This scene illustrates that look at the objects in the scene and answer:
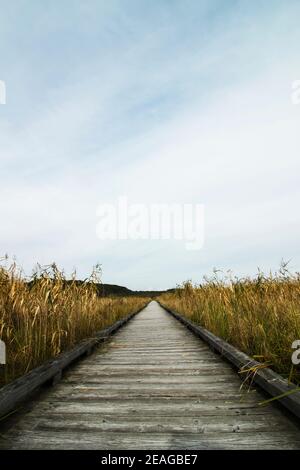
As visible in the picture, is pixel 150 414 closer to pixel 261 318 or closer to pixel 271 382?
pixel 271 382

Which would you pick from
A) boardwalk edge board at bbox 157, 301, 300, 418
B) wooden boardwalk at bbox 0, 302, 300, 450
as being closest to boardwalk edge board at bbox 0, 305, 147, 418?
wooden boardwalk at bbox 0, 302, 300, 450

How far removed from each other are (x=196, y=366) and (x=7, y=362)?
2.22 metres

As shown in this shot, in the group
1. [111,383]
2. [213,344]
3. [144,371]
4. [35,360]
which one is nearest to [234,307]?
[213,344]

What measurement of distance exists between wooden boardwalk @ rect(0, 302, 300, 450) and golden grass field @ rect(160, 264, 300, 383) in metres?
0.41

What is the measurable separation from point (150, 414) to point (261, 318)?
2419 millimetres

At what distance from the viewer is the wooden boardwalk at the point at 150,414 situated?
2.23 metres

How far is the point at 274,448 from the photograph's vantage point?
210cm

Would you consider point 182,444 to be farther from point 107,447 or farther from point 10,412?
point 10,412

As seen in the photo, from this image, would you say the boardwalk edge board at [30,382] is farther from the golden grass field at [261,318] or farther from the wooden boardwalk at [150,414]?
the golden grass field at [261,318]

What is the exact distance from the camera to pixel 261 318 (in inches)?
186

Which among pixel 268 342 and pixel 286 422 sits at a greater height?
pixel 268 342

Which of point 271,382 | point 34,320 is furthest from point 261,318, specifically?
point 34,320

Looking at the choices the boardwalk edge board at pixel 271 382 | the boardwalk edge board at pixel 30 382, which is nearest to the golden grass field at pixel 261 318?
the boardwalk edge board at pixel 271 382

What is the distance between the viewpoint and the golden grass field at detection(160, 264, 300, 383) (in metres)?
3.71
